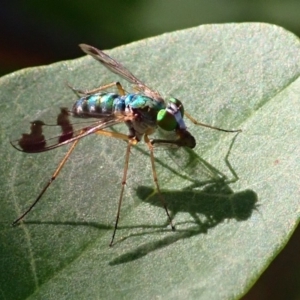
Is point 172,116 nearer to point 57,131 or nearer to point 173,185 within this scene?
point 173,185

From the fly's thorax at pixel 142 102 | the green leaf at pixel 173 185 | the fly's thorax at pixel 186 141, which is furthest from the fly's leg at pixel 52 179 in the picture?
the fly's thorax at pixel 186 141

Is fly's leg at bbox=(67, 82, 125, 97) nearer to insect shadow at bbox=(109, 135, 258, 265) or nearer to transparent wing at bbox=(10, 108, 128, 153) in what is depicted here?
transparent wing at bbox=(10, 108, 128, 153)

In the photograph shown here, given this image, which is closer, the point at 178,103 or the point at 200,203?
the point at 200,203

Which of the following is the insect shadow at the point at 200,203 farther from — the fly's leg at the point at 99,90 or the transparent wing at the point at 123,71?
the fly's leg at the point at 99,90

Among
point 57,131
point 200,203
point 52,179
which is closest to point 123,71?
point 57,131

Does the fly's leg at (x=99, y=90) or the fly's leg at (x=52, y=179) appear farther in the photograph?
the fly's leg at (x=99, y=90)

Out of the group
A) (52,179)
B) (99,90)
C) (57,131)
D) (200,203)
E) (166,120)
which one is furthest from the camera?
(99,90)
